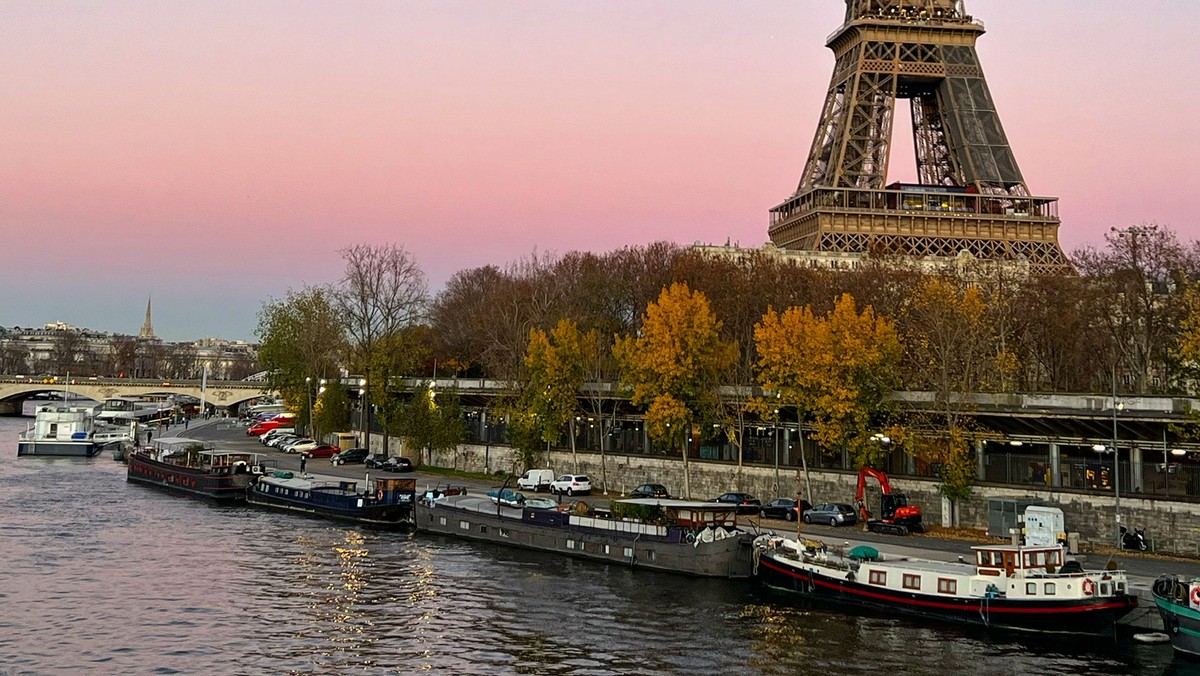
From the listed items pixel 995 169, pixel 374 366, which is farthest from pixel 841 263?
pixel 374 366

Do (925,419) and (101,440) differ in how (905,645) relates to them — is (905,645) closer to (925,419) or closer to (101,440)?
(925,419)

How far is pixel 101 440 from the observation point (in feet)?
393

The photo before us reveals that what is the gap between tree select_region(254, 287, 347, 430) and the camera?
11325 cm

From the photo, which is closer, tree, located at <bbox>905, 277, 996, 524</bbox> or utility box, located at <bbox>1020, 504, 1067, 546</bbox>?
utility box, located at <bbox>1020, 504, 1067, 546</bbox>

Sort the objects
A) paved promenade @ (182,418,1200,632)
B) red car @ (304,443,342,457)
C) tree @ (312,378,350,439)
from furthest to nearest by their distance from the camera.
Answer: tree @ (312,378,350,439) < red car @ (304,443,342,457) < paved promenade @ (182,418,1200,632)

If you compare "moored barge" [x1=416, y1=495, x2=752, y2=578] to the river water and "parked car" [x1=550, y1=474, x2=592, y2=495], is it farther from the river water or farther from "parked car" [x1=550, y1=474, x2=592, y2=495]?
"parked car" [x1=550, y1=474, x2=592, y2=495]

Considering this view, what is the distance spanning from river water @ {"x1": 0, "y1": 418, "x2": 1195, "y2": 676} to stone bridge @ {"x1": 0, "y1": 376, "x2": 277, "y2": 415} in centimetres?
11482

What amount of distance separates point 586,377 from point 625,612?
39.5 m

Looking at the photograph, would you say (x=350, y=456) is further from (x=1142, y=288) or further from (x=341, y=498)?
(x=1142, y=288)

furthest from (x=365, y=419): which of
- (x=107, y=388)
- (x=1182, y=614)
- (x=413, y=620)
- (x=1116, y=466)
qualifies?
(x=107, y=388)

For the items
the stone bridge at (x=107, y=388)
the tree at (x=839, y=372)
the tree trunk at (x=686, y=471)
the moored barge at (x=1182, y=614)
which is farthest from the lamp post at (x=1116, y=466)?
the stone bridge at (x=107, y=388)

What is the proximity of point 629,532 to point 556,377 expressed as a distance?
2463cm

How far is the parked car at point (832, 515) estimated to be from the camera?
184 ft

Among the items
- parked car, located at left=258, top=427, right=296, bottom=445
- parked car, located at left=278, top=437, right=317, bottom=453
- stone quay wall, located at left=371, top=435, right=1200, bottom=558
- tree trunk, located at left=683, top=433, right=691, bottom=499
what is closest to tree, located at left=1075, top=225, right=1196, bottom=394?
stone quay wall, located at left=371, top=435, right=1200, bottom=558
